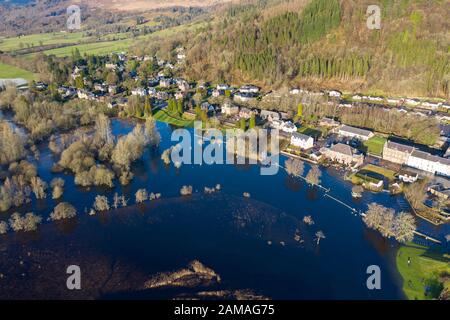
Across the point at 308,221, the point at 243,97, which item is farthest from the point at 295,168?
the point at 243,97

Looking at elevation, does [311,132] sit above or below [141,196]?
above

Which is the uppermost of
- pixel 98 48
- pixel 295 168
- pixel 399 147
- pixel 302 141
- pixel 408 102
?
pixel 98 48

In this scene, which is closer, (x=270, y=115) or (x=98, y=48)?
(x=270, y=115)

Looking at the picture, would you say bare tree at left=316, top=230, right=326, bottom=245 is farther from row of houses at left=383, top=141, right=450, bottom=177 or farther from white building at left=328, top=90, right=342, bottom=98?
white building at left=328, top=90, right=342, bottom=98

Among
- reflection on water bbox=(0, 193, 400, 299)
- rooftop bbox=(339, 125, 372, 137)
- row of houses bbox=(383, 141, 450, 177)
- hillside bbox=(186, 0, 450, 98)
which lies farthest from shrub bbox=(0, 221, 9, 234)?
hillside bbox=(186, 0, 450, 98)

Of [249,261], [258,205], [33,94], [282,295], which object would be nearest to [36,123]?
[33,94]

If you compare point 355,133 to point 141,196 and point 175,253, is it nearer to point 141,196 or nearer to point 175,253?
point 141,196

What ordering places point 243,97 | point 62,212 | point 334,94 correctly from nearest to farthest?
point 62,212, point 243,97, point 334,94

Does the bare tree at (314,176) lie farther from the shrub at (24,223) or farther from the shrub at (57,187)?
the shrub at (24,223)
